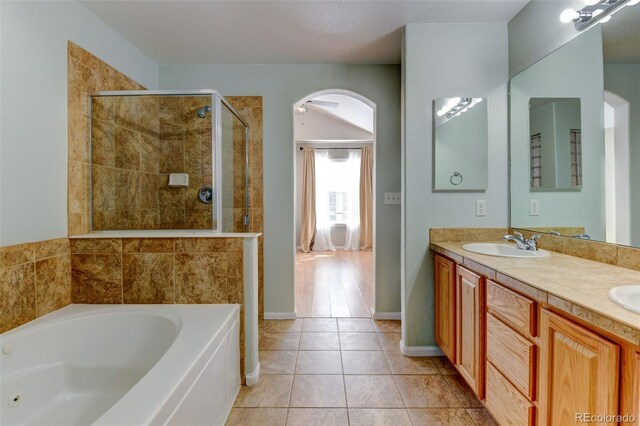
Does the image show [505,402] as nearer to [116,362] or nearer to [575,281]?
[575,281]

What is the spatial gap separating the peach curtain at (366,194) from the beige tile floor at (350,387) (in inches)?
151

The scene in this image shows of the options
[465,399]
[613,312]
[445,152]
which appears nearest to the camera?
[613,312]

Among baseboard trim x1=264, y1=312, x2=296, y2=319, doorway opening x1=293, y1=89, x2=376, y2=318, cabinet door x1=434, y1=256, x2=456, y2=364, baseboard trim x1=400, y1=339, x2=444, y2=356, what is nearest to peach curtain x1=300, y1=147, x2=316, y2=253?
doorway opening x1=293, y1=89, x2=376, y2=318

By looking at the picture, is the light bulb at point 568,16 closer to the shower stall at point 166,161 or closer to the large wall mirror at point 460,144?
the large wall mirror at point 460,144

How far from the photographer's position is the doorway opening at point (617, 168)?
1.24 meters

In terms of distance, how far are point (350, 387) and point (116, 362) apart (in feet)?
4.18

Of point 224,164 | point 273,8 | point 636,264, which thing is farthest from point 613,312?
point 273,8

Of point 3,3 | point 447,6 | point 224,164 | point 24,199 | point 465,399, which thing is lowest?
point 465,399

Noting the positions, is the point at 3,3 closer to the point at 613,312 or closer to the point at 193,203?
the point at 193,203

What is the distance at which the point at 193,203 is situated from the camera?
2.19m

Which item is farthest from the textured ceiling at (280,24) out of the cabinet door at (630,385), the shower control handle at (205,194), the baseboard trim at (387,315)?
the baseboard trim at (387,315)

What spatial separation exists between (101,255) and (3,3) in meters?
1.27

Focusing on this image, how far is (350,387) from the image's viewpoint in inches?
67.6

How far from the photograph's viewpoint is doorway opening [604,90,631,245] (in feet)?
4.07
